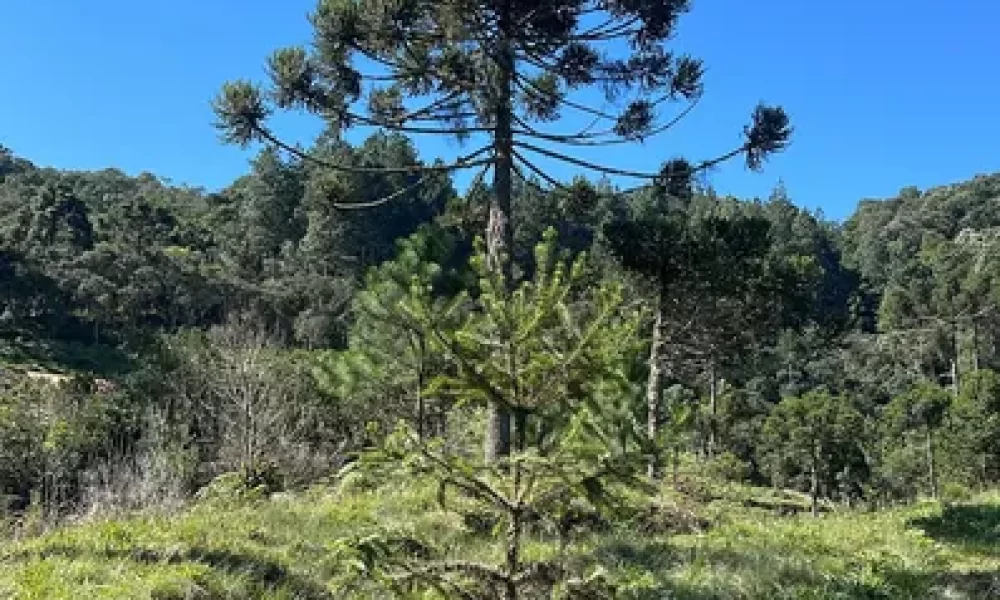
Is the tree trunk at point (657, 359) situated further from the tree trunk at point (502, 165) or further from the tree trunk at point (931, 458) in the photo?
the tree trunk at point (931, 458)

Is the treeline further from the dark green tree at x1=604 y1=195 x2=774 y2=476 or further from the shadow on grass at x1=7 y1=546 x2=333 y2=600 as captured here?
the shadow on grass at x1=7 y1=546 x2=333 y2=600

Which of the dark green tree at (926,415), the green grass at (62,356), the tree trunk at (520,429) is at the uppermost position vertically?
the green grass at (62,356)

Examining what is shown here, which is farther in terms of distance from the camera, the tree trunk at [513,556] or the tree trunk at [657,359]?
the tree trunk at [657,359]

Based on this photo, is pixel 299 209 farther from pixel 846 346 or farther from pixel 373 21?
pixel 373 21

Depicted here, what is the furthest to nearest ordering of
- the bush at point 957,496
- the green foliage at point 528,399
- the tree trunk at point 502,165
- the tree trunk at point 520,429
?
the bush at point 957,496
the tree trunk at point 502,165
the tree trunk at point 520,429
the green foliage at point 528,399

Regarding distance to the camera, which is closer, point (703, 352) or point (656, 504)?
point (656, 504)

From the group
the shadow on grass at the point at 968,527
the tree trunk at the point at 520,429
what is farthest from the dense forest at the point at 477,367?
the shadow on grass at the point at 968,527

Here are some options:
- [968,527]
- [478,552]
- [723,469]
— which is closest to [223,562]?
[478,552]

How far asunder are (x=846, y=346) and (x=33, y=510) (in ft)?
169

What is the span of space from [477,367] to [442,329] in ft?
0.94

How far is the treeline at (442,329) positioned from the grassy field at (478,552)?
103cm

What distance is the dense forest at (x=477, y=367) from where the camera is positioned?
420 centimetres

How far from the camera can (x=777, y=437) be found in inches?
1292

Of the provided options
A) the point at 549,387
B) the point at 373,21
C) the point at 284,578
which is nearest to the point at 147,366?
the point at 373,21
